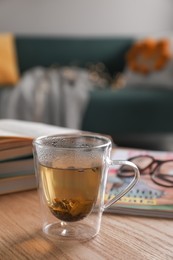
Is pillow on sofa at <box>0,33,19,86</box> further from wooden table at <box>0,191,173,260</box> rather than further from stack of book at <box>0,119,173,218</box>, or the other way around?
wooden table at <box>0,191,173,260</box>

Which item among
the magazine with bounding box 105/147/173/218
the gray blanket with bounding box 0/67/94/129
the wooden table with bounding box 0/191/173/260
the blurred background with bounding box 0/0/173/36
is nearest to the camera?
the wooden table with bounding box 0/191/173/260

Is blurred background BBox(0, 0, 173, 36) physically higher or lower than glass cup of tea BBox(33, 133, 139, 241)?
higher

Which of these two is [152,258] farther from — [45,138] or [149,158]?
[149,158]

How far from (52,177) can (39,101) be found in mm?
2031

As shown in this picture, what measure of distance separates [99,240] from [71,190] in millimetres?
72

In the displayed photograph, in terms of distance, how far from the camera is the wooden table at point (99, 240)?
50 cm

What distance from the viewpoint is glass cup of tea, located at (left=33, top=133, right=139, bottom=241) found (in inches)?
21.7

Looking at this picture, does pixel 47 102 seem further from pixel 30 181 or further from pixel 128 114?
pixel 30 181

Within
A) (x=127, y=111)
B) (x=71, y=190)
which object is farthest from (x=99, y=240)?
(x=127, y=111)

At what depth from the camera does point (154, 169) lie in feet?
2.64

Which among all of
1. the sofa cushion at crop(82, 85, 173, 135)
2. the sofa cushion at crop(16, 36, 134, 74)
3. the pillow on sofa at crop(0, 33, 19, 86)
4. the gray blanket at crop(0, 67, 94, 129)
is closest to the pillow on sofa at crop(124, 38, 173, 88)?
the sofa cushion at crop(16, 36, 134, 74)

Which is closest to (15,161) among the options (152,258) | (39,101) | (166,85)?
(152,258)

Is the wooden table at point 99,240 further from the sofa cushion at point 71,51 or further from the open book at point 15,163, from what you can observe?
the sofa cushion at point 71,51

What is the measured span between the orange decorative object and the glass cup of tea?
2471 millimetres
